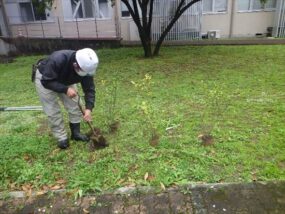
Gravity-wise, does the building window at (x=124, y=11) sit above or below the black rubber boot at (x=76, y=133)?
A: above

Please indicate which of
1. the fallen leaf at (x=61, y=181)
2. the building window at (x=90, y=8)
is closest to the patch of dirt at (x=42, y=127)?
the fallen leaf at (x=61, y=181)

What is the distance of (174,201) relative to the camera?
2.81 metres

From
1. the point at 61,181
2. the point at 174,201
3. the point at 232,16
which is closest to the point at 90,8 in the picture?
the point at 232,16

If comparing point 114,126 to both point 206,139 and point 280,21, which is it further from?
point 280,21

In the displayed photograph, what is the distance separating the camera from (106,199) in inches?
114

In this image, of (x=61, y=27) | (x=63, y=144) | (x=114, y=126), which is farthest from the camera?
(x=61, y=27)

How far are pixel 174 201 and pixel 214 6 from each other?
1177cm

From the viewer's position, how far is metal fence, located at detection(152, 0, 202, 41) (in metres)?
12.8

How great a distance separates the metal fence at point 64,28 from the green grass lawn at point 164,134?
6577 millimetres

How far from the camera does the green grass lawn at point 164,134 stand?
3215 millimetres

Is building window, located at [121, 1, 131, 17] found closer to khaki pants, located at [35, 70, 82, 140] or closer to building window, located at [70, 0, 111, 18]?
building window, located at [70, 0, 111, 18]

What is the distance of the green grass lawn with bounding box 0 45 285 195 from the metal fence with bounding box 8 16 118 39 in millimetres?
6577

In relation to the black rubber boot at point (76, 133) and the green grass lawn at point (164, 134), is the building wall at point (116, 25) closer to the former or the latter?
the green grass lawn at point (164, 134)

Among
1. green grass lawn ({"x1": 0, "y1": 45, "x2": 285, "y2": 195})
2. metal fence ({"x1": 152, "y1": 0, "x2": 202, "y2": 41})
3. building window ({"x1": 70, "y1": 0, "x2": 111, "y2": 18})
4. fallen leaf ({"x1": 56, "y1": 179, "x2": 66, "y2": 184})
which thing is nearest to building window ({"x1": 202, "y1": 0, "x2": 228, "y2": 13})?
metal fence ({"x1": 152, "y1": 0, "x2": 202, "y2": 41})
